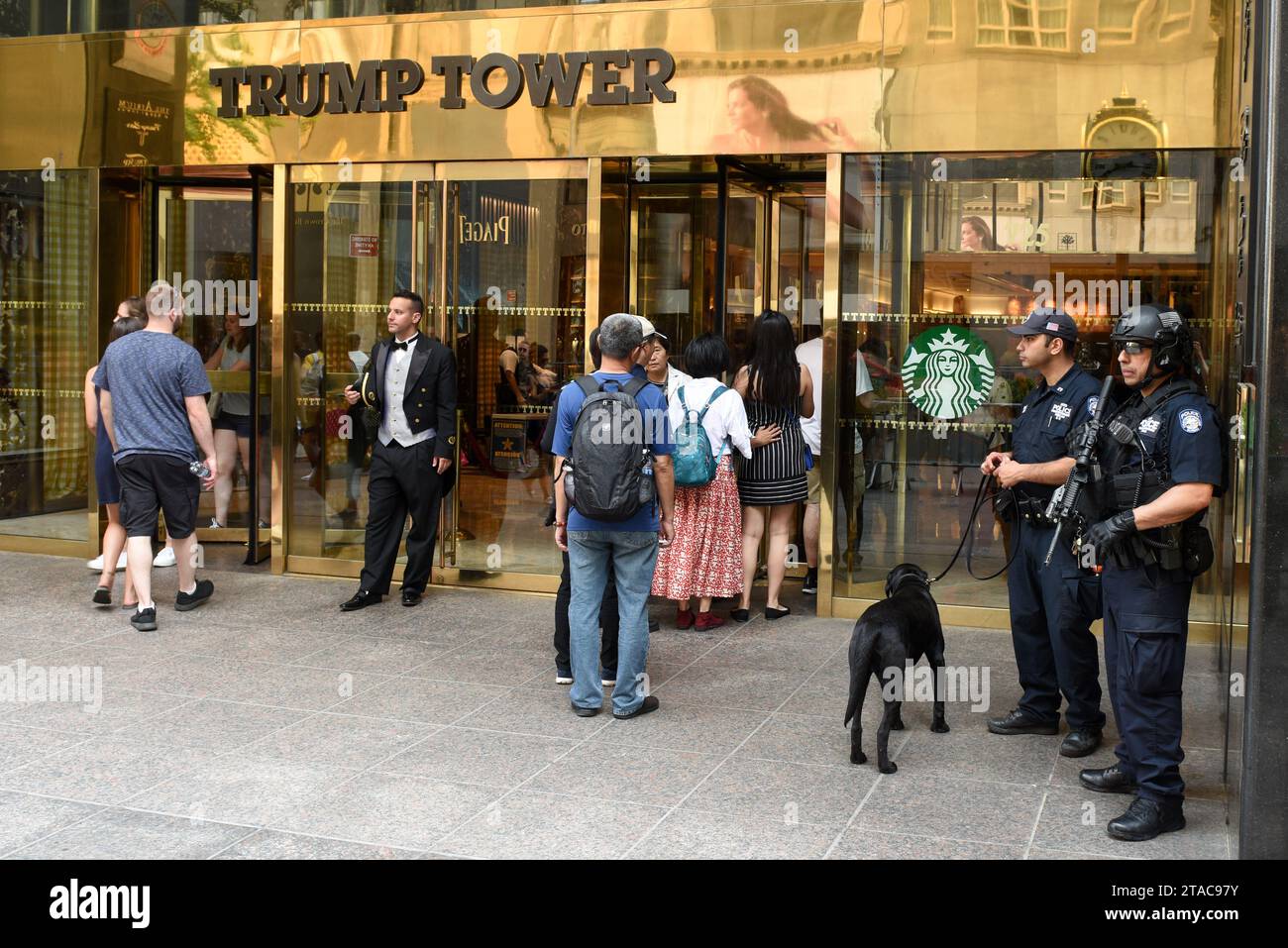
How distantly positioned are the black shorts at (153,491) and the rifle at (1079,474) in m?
5.05

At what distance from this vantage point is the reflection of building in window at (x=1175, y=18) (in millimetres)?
7836

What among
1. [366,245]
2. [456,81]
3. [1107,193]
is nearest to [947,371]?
[1107,193]

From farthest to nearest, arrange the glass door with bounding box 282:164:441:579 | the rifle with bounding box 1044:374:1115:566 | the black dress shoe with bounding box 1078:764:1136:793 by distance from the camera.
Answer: the glass door with bounding box 282:164:441:579 → the black dress shoe with bounding box 1078:764:1136:793 → the rifle with bounding box 1044:374:1115:566

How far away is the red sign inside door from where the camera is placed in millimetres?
9609

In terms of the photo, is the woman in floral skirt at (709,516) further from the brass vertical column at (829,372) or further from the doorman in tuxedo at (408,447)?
the doorman in tuxedo at (408,447)

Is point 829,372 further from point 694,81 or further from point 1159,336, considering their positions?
point 1159,336

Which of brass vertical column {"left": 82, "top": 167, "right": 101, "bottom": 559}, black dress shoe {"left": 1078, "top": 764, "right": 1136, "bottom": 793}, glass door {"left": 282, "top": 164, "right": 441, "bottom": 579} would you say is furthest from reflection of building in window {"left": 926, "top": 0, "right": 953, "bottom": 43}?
brass vertical column {"left": 82, "top": 167, "right": 101, "bottom": 559}

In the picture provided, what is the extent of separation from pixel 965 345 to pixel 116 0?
20.6 ft

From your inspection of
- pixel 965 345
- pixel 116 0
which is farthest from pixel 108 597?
pixel 965 345

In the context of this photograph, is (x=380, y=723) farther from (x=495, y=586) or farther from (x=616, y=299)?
(x=616, y=299)

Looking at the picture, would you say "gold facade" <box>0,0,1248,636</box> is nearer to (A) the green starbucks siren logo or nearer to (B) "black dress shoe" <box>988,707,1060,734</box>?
(A) the green starbucks siren logo

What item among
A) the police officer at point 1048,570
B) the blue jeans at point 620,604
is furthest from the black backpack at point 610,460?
the police officer at point 1048,570

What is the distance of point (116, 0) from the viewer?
10.0 m

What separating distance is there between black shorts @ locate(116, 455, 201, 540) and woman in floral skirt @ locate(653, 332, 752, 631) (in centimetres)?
275
